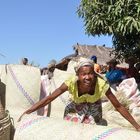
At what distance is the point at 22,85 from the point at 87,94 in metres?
1.88

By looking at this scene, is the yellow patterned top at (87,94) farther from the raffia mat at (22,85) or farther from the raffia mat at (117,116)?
the raffia mat at (22,85)

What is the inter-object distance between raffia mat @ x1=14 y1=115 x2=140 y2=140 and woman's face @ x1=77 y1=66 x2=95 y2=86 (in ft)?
2.02

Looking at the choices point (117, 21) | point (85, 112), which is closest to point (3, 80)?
point (85, 112)

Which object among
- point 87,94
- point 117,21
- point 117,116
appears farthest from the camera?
point 117,21

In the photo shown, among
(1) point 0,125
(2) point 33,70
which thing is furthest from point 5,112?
(2) point 33,70

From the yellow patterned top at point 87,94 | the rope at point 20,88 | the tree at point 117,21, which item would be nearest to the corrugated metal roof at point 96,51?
the tree at point 117,21

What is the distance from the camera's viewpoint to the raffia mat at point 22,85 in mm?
6121

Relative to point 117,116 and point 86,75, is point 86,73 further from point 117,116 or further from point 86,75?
point 117,116

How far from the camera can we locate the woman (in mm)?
4346

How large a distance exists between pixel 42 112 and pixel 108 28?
5.87m

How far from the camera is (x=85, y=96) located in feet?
14.9

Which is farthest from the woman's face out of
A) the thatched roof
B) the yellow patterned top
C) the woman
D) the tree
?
the thatched roof

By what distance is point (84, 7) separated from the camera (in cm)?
1260

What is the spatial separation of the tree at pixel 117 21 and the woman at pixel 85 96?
258 inches
